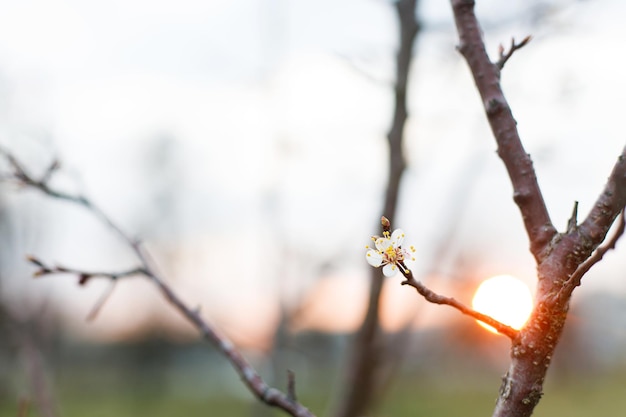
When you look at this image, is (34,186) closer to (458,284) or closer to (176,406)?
(458,284)

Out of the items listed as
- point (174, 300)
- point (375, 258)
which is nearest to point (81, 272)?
point (174, 300)

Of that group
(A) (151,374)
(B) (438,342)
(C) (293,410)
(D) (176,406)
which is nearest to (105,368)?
(A) (151,374)

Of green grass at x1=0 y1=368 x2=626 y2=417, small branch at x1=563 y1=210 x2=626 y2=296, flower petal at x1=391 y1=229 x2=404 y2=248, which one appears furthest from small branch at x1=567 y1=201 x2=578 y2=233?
green grass at x1=0 y1=368 x2=626 y2=417

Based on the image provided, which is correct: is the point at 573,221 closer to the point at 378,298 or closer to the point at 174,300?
the point at 174,300

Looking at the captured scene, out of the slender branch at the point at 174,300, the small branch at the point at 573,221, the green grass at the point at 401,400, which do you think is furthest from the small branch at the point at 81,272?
the green grass at the point at 401,400

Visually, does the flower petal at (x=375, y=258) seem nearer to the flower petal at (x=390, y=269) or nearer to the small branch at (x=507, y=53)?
the flower petal at (x=390, y=269)

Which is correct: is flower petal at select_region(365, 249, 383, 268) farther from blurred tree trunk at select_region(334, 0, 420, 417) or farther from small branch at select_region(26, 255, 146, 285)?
blurred tree trunk at select_region(334, 0, 420, 417)
